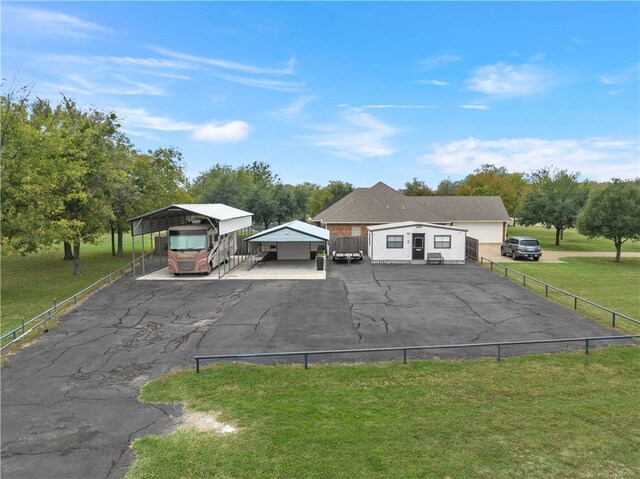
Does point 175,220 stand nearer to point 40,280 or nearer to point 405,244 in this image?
point 40,280

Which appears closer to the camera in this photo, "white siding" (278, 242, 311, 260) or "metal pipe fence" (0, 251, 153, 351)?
"metal pipe fence" (0, 251, 153, 351)

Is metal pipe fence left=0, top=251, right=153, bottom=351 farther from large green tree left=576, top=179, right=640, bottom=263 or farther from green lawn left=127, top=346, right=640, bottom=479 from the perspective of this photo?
large green tree left=576, top=179, right=640, bottom=263

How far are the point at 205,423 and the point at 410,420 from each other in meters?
3.74

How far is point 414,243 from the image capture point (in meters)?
28.3

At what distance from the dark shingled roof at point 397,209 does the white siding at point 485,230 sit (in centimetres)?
66

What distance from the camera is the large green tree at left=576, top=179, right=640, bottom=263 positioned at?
29000mm

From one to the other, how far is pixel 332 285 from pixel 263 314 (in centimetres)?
597

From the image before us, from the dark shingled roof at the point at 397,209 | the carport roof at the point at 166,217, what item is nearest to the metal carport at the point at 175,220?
the carport roof at the point at 166,217

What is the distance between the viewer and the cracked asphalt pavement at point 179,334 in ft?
23.6

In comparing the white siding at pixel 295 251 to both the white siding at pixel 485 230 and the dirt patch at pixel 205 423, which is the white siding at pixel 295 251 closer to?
the white siding at pixel 485 230

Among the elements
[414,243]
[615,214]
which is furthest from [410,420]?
[615,214]

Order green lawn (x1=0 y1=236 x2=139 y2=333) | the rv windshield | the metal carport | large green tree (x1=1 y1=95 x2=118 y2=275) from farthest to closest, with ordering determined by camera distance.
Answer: the rv windshield, the metal carport, large green tree (x1=1 y1=95 x2=118 y2=275), green lawn (x1=0 y1=236 x2=139 y2=333)

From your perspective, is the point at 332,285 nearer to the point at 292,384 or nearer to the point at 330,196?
the point at 292,384

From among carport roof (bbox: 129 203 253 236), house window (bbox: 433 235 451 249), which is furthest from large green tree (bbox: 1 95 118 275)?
house window (bbox: 433 235 451 249)
